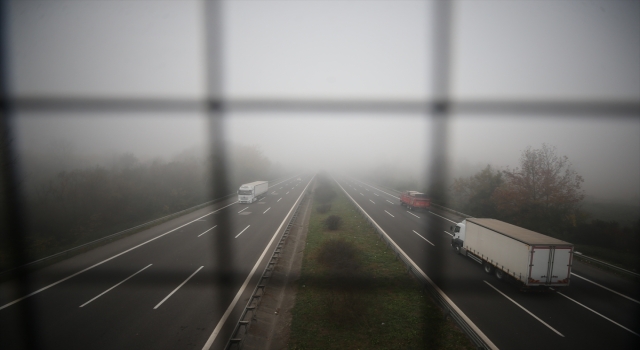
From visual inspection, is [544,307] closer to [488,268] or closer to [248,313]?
[488,268]

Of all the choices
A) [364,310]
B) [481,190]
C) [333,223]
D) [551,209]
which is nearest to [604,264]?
[551,209]

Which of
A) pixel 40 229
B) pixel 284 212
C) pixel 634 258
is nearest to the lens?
pixel 634 258

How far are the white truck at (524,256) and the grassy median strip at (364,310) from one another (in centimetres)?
335

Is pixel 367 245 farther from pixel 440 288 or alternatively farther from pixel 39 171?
pixel 39 171

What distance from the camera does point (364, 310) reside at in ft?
18.6

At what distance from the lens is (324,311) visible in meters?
5.88

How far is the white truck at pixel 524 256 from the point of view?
23.3ft

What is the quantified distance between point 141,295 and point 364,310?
629 centimetres

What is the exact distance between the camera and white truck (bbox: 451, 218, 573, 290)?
711 centimetres

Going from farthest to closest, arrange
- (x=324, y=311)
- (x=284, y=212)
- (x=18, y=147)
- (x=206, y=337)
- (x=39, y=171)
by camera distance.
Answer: (x=284, y=212) < (x=39, y=171) < (x=18, y=147) < (x=324, y=311) < (x=206, y=337)

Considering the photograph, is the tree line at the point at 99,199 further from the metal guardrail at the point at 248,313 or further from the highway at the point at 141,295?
the metal guardrail at the point at 248,313

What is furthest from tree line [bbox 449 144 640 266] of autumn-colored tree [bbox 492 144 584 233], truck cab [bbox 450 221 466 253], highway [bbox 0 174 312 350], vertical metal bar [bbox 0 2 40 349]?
vertical metal bar [bbox 0 2 40 349]

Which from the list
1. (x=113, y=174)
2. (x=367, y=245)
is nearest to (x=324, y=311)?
(x=367, y=245)

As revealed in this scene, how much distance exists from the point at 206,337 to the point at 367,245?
8.08 metres
